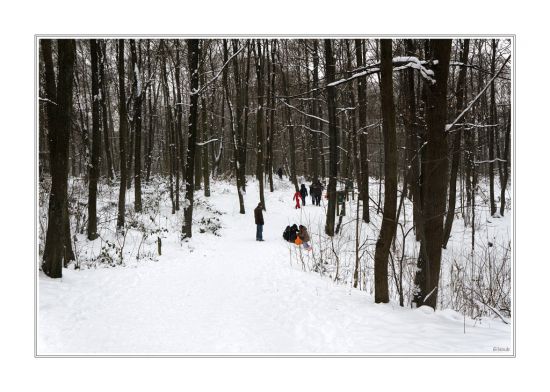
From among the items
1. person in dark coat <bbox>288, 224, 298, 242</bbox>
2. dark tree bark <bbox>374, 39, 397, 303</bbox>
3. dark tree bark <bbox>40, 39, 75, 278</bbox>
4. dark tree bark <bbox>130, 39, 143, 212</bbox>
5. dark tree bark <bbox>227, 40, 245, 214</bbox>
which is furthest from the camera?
dark tree bark <bbox>227, 40, 245, 214</bbox>

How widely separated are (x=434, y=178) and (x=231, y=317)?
3.69 metres

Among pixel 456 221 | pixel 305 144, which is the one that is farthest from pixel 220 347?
pixel 305 144

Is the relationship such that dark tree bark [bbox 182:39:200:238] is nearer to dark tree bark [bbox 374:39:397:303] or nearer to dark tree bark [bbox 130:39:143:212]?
dark tree bark [bbox 130:39:143:212]

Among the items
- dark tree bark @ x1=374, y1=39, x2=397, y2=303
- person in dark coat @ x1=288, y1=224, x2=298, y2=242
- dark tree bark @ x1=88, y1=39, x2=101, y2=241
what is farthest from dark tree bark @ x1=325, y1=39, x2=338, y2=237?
dark tree bark @ x1=88, y1=39, x2=101, y2=241

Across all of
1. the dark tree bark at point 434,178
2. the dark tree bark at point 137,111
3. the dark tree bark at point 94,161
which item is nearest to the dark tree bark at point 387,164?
the dark tree bark at point 434,178

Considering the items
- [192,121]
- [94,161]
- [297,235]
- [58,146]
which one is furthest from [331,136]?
[58,146]

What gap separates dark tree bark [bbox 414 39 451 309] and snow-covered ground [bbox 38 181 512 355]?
468 millimetres

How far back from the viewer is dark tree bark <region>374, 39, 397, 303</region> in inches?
203

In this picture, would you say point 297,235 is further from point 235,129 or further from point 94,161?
point 235,129

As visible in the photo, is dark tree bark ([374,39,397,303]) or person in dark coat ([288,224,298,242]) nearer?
dark tree bark ([374,39,397,303])

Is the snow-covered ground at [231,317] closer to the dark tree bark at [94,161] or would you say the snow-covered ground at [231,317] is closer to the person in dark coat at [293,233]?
the dark tree bark at [94,161]

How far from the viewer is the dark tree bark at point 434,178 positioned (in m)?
5.20

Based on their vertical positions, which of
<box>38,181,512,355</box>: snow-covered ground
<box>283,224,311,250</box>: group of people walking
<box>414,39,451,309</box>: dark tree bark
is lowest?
<box>38,181,512,355</box>: snow-covered ground
